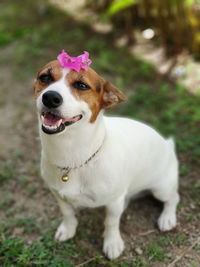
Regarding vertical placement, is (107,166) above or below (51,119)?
below

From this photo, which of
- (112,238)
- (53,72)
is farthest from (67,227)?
(53,72)

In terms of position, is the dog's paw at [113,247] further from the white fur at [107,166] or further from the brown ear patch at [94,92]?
the brown ear patch at [94,92]

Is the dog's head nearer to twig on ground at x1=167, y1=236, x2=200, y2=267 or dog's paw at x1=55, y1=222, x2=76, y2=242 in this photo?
dog's paw at x1=55, y1=222, x2=76, y2=242

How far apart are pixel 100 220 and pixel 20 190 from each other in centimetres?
106

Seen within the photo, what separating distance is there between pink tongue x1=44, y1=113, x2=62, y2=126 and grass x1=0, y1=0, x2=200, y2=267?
4.66 feet

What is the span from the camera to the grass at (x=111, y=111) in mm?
3008

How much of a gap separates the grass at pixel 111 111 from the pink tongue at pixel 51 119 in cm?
142

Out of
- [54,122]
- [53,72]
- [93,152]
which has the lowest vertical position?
[93,152]

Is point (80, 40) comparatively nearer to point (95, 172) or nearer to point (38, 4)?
point (38, 4)

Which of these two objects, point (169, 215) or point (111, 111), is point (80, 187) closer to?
point (169, 215)

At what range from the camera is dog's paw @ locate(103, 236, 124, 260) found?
2959 millimetres

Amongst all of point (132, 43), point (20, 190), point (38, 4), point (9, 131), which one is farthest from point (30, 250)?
point (38, 4)

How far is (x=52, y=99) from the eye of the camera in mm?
2025

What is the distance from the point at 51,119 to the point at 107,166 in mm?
617
